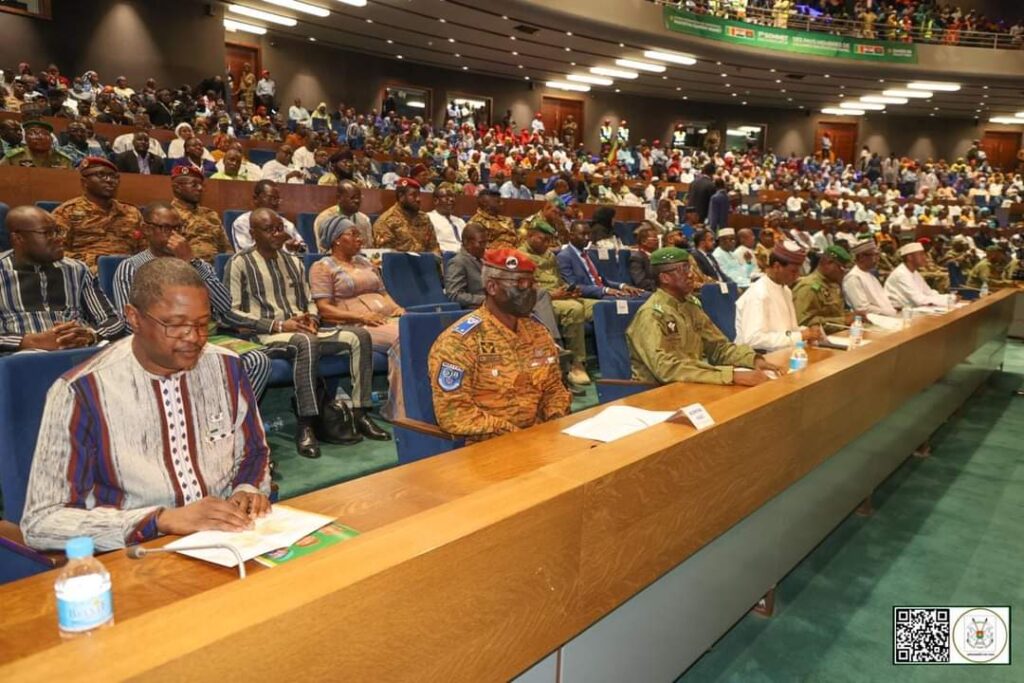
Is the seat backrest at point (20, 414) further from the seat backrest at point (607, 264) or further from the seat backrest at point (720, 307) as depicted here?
the seat backrest at point (607, 264)

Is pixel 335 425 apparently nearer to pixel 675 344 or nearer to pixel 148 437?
pixel 675 344

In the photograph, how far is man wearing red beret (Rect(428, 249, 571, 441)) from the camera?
2.37 meters

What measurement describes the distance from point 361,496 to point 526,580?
0.52 meters

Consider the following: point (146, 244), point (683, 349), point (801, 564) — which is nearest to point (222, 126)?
point (146, 244)

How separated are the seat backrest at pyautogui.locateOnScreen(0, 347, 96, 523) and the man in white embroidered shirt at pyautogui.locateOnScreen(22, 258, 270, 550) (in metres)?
0.28

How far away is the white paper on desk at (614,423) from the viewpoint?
2232mm

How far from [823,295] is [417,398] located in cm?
335

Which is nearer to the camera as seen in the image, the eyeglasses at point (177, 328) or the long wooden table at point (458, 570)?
the long wooden table at point (458, 570)

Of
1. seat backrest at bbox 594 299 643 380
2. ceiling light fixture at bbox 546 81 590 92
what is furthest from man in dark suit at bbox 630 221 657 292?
ceiling light fixture at bbox 546 81 590 92

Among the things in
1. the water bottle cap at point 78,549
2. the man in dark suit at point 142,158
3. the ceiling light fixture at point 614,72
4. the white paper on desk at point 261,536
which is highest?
the ceiling light fixture at point 614,72

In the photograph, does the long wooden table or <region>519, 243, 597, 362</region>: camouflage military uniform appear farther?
<region>519, 243, 597, 362</region>: camouflage military uniform

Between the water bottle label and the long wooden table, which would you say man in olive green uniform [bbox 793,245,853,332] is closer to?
the long wooden table

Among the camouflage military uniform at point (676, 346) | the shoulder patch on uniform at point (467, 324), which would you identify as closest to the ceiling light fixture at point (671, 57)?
the camouflage military uniform at point (676, 346)

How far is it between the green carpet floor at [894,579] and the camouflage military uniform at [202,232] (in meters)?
3.75
